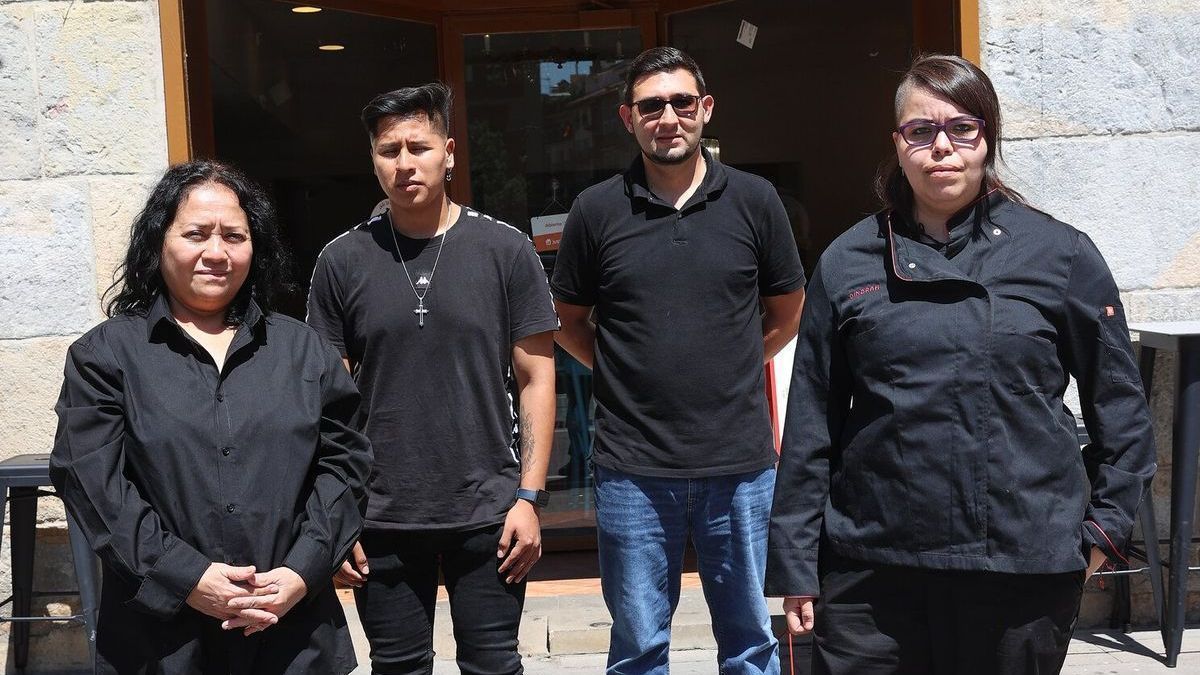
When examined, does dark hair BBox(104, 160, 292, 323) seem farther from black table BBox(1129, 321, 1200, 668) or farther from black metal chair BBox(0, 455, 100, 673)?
black table BBox(1129, 321, 1200, 668)

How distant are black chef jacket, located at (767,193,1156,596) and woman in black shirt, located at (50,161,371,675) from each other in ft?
3.12

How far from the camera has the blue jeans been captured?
3209 millimetres

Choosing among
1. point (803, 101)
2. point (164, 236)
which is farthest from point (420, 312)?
point (803, 101)

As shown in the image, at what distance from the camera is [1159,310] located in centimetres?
439

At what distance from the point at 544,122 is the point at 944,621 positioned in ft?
12.5

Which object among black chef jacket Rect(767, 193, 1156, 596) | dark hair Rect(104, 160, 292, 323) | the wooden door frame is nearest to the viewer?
black chef jacket Rect(767, 193, 1156, 596)

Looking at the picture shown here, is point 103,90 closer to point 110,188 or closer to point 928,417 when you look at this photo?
point 110,188

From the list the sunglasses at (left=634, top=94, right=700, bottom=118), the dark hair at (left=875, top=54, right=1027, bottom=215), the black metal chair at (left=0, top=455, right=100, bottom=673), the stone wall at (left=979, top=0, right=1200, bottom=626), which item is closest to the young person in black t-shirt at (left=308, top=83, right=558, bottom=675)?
the sunglasses at (left=634, top=94, right=700, bottom=118)

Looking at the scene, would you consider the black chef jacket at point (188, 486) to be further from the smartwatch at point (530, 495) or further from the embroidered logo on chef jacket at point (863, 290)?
the embroidered logo on chef jacket at point (863, 290)

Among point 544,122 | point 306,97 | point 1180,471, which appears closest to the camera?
point 1180,471

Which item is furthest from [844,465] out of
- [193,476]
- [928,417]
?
[193,476]

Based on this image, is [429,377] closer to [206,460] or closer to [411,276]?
[411,276]

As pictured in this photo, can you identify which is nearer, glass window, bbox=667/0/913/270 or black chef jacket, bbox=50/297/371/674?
black chef jacket, bbox=50/297/371/674

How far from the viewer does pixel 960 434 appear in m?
2.25
